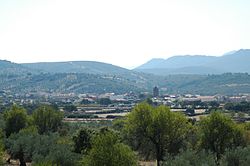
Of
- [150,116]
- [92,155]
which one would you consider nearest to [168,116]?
[150,116]

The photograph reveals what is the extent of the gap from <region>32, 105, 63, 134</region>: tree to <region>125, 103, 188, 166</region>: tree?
23690 millimetres

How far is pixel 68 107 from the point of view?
16988 cm

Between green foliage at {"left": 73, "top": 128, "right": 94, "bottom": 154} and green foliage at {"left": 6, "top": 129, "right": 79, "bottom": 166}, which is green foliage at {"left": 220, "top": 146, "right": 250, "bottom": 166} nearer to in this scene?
green foliage at {"left": 6, "top": 129, "right": 79, "bottom": 166}

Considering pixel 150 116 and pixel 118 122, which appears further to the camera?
pixel 118 122

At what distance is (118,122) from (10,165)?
121ft

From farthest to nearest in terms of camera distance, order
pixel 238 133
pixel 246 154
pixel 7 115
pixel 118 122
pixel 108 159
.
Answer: pixel 118 122 → pixel 7 115 → pixel 238 133 → pixel 246 154 → pixel 108 159

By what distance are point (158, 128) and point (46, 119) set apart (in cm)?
3111

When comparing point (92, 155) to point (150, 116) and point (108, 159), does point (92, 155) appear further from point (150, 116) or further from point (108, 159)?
point (150, 116)

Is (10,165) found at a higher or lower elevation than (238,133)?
lower

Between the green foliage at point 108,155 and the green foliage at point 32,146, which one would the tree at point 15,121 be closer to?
the green foliage at point 32,146

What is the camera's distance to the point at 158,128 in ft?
206

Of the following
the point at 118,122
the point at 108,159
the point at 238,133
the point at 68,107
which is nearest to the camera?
the point at 108,159

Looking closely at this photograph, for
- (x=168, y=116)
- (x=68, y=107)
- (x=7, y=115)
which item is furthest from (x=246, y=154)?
(x=68, y=107)

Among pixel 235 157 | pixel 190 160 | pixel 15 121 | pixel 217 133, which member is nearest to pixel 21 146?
pixel 15 121
